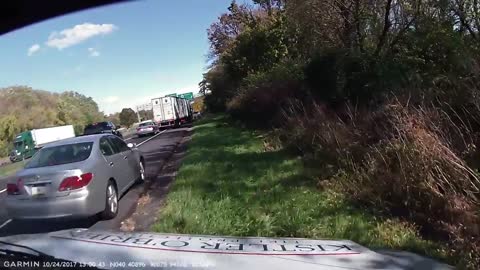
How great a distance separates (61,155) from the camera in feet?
27.3

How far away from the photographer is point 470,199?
19.6 feet

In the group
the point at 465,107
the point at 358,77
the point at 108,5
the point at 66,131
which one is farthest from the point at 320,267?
the point at 66,131

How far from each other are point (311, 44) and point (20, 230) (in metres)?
14.5

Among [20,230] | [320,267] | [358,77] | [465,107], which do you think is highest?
[358,77]

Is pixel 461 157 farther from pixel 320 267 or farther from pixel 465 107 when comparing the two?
pixel 320 267

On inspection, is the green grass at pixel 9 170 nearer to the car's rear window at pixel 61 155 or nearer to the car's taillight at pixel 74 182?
the car's rear window at pixel 61 155

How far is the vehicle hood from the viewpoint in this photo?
3.10 metres

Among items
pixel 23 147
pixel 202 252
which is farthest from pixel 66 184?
pixel 23 147

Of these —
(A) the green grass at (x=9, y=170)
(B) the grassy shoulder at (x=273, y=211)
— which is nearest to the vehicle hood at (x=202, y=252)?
(B) the grassy shoulder at (x=273, y=211)

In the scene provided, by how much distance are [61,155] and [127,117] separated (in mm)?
104785

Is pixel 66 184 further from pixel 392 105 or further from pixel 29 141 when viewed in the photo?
pixel 29 141

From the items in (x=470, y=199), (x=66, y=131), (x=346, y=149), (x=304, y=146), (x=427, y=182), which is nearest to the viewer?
(x=470, y=199)

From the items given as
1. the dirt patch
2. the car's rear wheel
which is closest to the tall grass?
the dirt patch

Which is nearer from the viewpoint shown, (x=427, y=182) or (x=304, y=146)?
(x=427, y=182)
